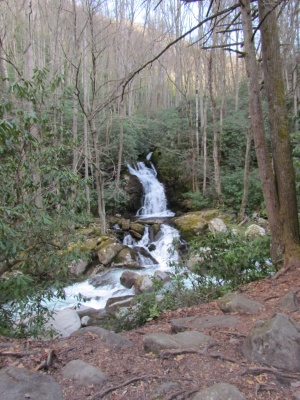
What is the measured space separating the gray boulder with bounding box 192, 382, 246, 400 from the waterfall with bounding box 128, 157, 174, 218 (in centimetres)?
1281

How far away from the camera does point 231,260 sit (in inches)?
188

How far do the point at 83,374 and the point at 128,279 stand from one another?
6.24 meters

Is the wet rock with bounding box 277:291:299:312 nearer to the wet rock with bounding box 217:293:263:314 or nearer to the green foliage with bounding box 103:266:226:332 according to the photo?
the wet rock with bounding box 217:293:263:314

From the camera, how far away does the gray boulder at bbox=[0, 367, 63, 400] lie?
5.47 feet

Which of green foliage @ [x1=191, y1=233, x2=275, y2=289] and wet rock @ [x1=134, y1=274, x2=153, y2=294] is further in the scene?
wet rock @ [x1=134, y1=274, x2=153, y2=294]

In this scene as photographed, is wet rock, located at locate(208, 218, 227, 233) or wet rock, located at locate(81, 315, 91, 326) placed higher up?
wet rock, located at locate(208, 218, 227, 233)

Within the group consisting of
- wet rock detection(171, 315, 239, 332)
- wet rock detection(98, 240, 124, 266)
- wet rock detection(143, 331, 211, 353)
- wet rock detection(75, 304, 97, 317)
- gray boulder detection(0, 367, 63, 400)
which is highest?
gray boulder detection(0, 367, 63, 400)

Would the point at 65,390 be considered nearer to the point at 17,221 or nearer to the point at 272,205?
the point at 17,221

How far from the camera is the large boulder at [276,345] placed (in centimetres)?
198

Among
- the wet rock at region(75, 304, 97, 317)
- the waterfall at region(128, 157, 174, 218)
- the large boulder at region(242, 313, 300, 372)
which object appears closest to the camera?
the large boulder at region(242, 313, 300, 372)

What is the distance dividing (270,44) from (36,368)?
5.17m

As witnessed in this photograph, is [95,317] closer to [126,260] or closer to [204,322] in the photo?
[126,260]

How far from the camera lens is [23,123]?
3137mm

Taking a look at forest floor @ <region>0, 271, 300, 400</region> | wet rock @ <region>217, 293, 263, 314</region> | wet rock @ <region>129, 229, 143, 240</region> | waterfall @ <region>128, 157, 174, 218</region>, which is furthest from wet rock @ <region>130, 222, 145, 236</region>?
forest floor @ <region>0, 271, 300, 400</region>
